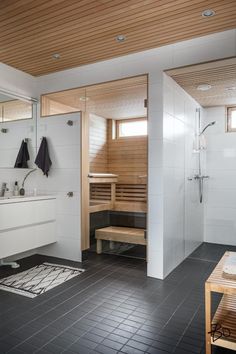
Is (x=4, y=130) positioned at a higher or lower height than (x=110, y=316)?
higher

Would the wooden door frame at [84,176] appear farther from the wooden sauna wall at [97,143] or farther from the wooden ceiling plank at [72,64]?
the wooden ceiling plank at [72,64]

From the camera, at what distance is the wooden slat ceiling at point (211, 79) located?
121 inches

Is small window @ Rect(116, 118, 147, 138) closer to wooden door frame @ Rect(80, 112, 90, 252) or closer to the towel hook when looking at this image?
wooden door frame @ Rect(80, 112, 90, 252)

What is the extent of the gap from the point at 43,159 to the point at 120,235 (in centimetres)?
156

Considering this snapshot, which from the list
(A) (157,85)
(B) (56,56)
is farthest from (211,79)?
(B) (56,56)

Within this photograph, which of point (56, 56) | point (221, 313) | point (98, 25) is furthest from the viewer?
point (56, 56)

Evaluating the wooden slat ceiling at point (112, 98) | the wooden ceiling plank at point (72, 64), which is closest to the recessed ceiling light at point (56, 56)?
the wooden ceiling plank at point (72, 64)

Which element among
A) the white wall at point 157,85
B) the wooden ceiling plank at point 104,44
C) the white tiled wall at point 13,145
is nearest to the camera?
the wooden ceiling plank at point 104,44

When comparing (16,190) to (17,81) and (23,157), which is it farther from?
(17,81)

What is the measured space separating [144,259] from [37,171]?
81.0 inches

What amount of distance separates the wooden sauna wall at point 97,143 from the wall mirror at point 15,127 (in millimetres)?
953

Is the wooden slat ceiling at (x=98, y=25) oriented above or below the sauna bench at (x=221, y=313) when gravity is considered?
above

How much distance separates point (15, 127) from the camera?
4062 mm

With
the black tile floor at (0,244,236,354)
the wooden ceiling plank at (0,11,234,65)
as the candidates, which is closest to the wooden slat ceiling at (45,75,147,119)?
the wooden ceiling plank at (0,11,234,65)
